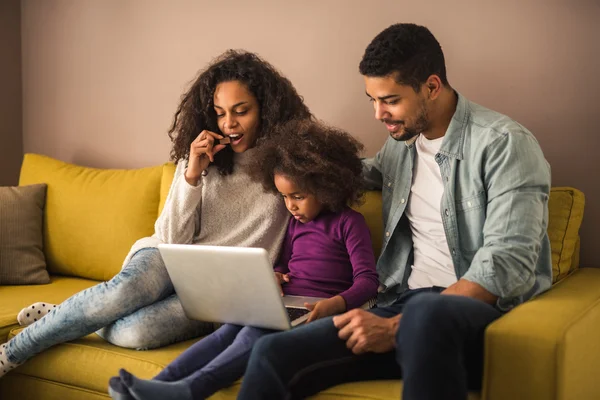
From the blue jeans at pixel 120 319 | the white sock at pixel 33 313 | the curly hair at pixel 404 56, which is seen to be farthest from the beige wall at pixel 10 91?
the curly hair at pixel 404 56

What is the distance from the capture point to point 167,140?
3092mm

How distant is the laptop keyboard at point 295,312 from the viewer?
186cm

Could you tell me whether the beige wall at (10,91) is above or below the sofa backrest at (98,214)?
above

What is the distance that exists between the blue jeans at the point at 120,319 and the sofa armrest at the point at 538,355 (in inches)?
35.4

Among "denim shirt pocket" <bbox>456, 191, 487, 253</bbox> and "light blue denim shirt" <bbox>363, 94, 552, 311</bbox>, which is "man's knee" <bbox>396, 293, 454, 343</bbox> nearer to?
"light blue denim shirt" <bbox>363, 94, 552, 311</bbox>

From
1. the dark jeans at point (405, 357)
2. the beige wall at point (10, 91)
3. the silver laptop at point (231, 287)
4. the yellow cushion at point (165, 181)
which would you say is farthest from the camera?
the beige wall at point (10, 91)

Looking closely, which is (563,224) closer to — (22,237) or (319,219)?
(319,219)

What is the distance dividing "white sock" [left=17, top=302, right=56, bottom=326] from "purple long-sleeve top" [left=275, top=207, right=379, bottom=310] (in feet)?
2.52

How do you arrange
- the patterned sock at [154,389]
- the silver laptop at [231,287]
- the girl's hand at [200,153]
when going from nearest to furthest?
the patterned sock at [154,389] → the silver laptop at [231,287] → the girl's hand at [200,153]

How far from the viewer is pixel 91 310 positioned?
2.01m

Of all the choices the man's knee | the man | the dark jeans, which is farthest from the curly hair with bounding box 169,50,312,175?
the man's knee

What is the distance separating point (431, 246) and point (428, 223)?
2.4 inches

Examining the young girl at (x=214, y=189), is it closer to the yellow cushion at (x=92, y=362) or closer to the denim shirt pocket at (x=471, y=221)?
the yellow cushion at (x=92, y=362)

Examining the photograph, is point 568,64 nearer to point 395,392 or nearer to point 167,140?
point 395,392
